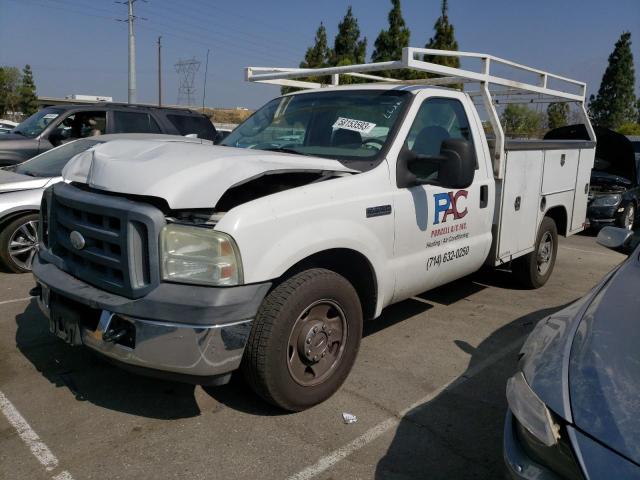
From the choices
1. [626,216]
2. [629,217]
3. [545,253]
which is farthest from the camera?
[629,217]

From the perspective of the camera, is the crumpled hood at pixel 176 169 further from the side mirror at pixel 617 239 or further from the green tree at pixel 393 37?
the green tree at pixel 393 37

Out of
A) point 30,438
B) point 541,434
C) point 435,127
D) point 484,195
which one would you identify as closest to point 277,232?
point 541,434

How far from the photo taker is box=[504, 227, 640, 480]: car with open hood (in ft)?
5.91

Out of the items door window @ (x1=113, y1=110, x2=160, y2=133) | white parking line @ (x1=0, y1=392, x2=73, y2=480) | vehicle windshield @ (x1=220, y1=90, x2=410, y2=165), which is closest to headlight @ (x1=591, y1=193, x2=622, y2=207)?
vehicle windshield @ (x1=220, y1=90, x2=410, y2=165)

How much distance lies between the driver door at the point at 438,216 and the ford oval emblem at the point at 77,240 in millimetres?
1949

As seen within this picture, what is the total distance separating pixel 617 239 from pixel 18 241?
577cm

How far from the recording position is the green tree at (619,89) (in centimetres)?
3897

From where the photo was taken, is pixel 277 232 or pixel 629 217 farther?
pixel 629 217

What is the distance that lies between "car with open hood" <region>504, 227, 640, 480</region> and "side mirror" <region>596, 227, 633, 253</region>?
3.00 feet

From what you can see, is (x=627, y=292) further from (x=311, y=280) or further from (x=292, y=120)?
(x=292, y=120)

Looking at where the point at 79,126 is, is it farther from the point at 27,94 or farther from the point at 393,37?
the point at 27,94

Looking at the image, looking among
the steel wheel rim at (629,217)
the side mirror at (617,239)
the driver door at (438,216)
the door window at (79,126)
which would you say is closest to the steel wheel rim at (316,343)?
the driver door at (438,216)

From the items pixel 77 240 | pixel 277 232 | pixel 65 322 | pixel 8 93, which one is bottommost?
pixel 65 322

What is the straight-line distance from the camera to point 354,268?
11.9 feet
